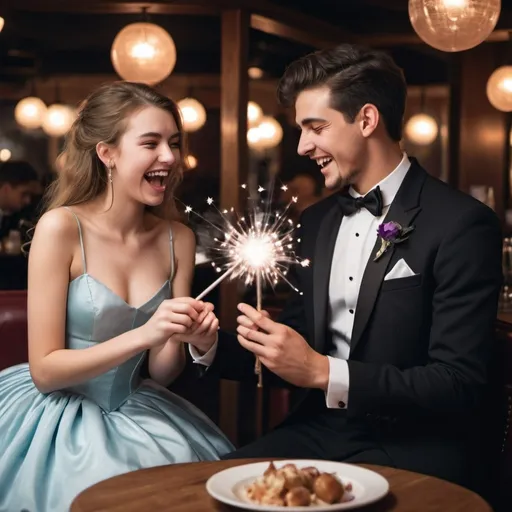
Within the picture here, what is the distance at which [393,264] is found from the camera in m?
2.46

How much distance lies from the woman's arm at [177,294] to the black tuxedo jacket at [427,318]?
21cm

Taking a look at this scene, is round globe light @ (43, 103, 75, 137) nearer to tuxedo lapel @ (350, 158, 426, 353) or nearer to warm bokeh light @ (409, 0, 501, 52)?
warm bokeh light @ (409, 0, 501, 52)

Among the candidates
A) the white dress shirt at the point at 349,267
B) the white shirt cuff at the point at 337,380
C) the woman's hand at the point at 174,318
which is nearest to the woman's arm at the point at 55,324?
the woman's hand at the point at 174,318

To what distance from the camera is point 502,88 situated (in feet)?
20.8

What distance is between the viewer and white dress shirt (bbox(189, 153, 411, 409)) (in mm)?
2580

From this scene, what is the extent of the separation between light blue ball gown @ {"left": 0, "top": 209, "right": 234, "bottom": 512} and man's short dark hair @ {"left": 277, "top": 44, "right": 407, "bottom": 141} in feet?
2.53

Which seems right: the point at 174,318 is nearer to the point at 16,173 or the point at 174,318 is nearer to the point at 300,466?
the point at 300,466

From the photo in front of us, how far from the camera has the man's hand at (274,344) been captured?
6.96 feet

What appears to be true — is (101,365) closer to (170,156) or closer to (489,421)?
(170,156)

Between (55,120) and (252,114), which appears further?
(55,120)

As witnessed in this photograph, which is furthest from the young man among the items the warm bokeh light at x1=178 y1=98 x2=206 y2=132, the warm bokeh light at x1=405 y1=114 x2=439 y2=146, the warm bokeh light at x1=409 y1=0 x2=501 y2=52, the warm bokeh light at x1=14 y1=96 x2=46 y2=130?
the warm bokeh light at x1=405 y1=114 x2=439 y2=146

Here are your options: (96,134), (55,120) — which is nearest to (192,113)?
(55,120)

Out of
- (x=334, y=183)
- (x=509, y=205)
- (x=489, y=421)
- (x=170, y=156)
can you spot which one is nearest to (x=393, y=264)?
(x=334, y=183)

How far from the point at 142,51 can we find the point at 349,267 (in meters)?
3.43
